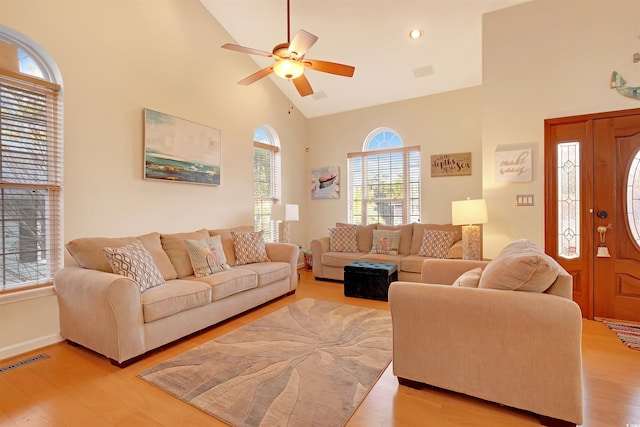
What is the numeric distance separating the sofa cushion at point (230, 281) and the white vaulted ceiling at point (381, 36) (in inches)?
117

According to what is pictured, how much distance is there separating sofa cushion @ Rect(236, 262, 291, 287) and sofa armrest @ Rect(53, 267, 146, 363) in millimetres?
1365

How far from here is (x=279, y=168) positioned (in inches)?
218

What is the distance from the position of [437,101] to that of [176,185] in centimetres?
422

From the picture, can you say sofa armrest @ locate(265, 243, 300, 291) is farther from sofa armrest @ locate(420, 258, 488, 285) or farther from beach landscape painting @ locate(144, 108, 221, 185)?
sofa armrest @ locate(420, 258, 488, 285)

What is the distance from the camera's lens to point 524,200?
3434mm

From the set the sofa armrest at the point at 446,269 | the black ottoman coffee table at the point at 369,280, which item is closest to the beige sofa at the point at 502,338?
the sofa armrest at the point at 446,269

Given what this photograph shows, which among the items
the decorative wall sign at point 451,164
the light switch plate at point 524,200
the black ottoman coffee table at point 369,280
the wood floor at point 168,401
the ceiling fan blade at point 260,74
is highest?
the ceiling fan blade at point 260,74

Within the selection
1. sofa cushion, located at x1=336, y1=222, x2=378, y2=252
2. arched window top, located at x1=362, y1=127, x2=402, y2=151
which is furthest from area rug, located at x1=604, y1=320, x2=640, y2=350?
arched window top, located at x1=362, y1=127, x2=402, y2=151

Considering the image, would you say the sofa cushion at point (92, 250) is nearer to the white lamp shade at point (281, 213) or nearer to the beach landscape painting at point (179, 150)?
the beach landscape painting at point (179, 150)

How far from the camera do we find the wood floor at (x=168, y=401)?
1.67m

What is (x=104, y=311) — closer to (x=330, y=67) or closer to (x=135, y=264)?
(x=135, y=264)

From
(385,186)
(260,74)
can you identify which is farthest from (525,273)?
(385,186)

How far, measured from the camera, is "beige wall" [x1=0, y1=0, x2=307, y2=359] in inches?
104

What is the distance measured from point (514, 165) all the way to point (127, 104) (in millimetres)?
4354
